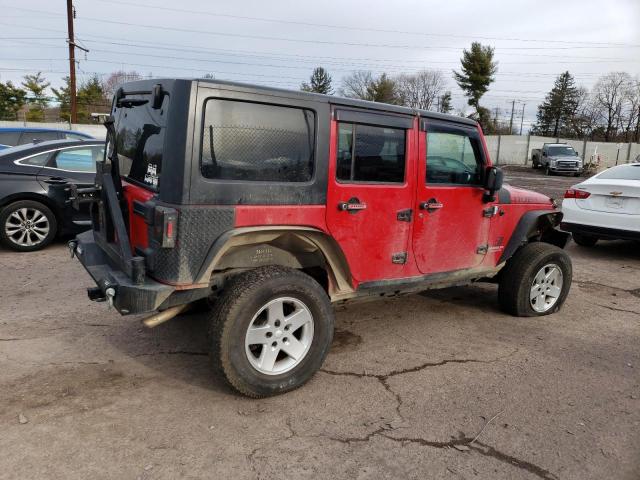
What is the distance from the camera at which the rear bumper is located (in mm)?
7047

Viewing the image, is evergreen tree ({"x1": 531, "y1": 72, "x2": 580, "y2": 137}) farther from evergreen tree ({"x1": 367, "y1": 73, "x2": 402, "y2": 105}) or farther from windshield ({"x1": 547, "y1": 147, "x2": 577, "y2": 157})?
windshield ({"x1": 547, "y1": 147, "x2": 577, "y2": 157})

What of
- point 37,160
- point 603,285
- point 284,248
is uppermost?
point 37,160

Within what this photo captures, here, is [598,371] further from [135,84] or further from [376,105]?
[135,84]

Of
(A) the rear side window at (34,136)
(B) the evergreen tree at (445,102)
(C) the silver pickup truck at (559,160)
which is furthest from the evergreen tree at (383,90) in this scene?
(A) the rear side window at (34,136)

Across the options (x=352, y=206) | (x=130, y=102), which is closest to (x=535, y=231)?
(x=352, y=206)

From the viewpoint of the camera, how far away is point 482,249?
446 cm

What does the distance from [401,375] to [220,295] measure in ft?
4.76

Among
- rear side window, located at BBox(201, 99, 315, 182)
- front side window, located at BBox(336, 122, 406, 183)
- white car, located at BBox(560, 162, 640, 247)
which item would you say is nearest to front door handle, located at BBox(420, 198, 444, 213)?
front side window, located at BBox(336, 122, 406, 183)

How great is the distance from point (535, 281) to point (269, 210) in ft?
9.89

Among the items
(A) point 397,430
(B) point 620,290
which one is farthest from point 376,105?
(B) point 620,290

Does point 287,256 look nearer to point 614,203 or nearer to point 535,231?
point 535,231

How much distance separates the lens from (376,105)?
11.8 feet

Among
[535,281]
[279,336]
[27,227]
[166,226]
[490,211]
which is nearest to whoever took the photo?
[166,226]

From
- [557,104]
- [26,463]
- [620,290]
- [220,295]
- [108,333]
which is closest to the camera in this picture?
[26,463]
